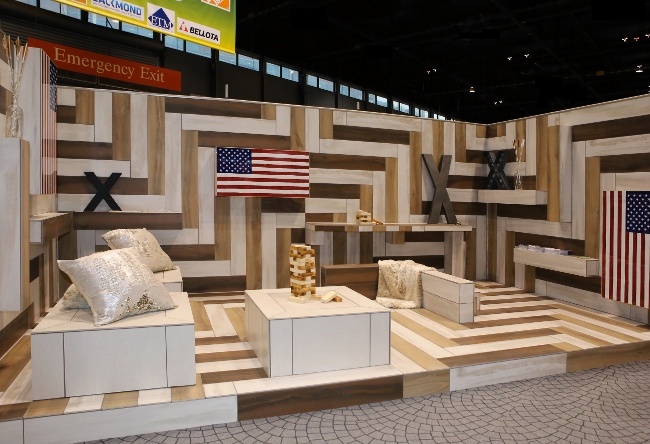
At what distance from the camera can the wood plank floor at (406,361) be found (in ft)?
8.68

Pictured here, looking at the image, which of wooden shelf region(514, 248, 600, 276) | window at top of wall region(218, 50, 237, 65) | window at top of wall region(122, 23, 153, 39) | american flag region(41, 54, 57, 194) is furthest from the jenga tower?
window at top of wall region(218, 50, 237, 65)

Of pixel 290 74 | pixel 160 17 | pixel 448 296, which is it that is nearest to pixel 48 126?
pixel 160 17

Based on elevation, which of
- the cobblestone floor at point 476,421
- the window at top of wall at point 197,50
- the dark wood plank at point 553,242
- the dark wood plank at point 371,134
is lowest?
the cobblestone floor at point 476,421

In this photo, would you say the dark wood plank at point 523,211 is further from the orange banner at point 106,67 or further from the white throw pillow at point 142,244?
the orange banner at point 106,67

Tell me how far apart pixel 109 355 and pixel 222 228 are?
9.03 feet

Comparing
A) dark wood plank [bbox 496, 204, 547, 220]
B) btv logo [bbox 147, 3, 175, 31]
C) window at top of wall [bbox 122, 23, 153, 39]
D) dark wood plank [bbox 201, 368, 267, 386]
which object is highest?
window at top of wall [bbox 122, 23, 153, 39]

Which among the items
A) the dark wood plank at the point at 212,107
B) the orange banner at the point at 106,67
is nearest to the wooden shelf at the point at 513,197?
the dark wood plank at the point at 212,107

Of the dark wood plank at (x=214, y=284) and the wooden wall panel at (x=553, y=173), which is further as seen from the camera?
the dark wood plank at (x=214, y=284)

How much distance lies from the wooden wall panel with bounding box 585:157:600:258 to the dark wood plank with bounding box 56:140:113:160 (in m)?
4.73

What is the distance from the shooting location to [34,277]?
3953mm

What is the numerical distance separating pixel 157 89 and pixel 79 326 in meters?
6.95

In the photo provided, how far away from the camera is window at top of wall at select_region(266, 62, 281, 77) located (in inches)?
491

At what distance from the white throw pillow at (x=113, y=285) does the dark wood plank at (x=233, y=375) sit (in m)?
0.50

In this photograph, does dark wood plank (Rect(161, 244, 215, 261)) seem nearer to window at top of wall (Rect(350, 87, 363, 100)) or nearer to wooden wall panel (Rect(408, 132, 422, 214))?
wooden wall panel (Rect(408, 132, 422, 214))
